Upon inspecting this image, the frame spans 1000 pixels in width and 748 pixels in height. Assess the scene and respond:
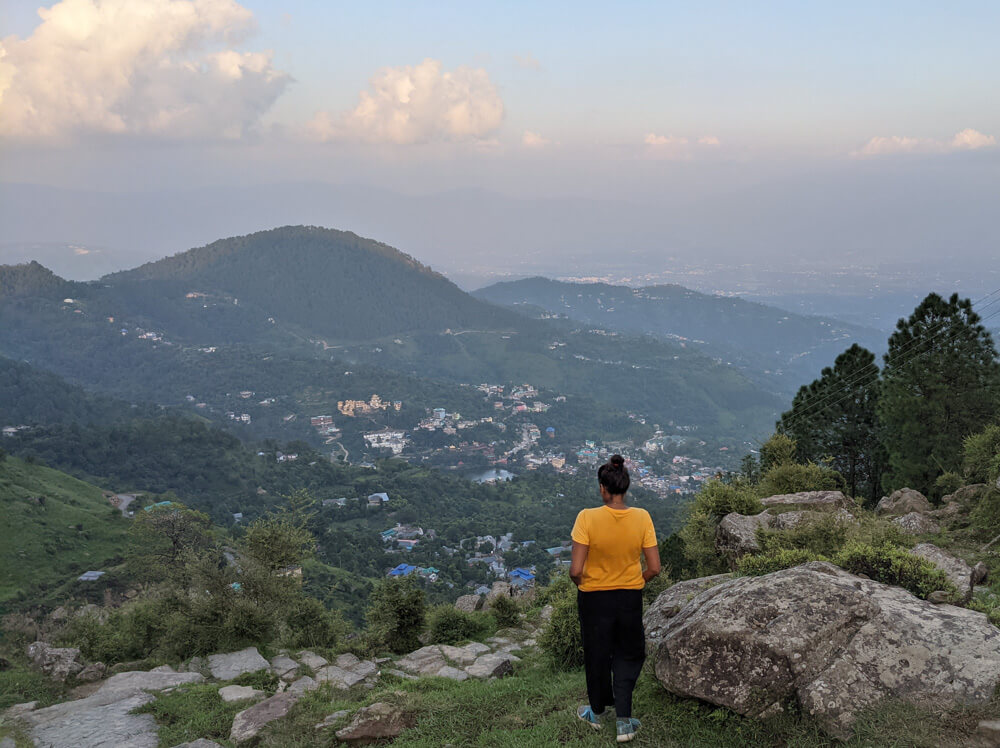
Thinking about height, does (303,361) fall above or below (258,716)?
above

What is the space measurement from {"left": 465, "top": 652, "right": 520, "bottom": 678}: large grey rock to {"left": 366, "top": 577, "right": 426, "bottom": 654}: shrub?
1889 mm

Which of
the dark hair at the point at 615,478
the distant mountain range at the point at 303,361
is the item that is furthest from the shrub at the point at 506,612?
the distant mountain range at the point at 303,361

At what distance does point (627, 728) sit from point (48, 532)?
171 feet

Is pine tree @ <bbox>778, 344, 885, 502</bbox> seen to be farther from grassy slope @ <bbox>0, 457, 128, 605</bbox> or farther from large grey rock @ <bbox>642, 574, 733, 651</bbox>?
grassy slope @ <bbox>0, 457, 128, 605</bbox>

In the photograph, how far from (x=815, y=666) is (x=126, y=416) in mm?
118026

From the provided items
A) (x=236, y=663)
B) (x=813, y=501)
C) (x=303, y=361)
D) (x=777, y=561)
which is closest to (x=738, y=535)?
(x=813, y=501)

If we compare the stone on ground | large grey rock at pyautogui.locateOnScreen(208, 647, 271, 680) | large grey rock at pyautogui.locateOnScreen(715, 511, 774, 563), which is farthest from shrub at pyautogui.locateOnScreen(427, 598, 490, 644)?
large grey rock at pyautogui.locateOnScreen(715, 511, 774, 563)

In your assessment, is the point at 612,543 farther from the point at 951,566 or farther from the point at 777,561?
the point at 951,566

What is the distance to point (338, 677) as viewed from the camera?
8.24 m

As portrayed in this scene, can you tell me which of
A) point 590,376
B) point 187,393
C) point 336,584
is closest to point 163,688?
point 336,584

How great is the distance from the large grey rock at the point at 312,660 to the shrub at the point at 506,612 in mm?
3642

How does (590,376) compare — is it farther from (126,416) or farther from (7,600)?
(7,600)

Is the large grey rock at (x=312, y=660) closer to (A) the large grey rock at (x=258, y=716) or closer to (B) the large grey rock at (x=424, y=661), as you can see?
(B) the large grey rock at (x=424, y=661)

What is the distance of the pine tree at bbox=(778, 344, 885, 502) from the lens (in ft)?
70.8
